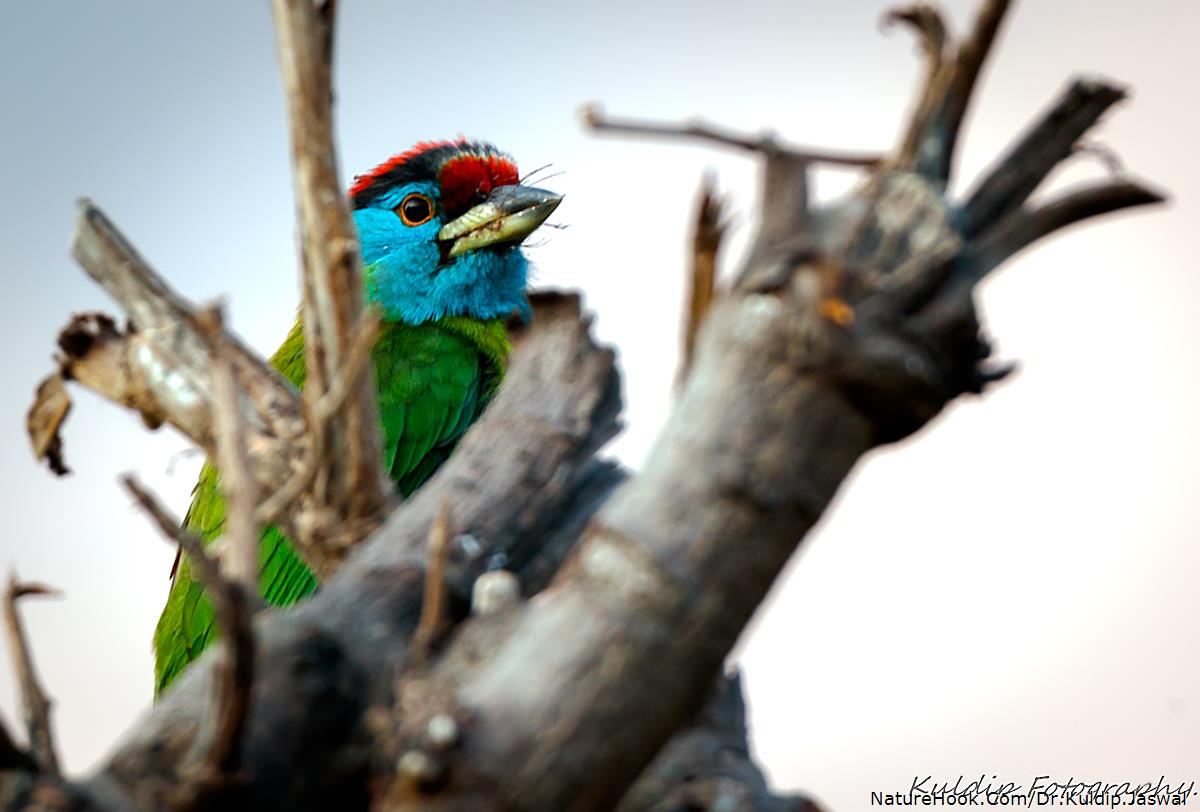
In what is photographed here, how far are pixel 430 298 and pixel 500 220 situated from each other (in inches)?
14.9

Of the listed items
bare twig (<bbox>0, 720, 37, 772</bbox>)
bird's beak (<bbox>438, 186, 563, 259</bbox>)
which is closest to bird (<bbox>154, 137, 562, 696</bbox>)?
bird's beak (<bbox>438, 186, 563, 259</bbox>)

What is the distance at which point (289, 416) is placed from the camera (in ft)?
8.30

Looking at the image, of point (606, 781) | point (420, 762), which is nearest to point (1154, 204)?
point (606, 781)

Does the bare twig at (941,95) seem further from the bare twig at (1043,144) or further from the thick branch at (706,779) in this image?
the thick branch at (706,779)

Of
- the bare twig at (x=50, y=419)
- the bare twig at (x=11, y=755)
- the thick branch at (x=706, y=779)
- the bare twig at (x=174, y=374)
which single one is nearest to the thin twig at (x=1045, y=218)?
the thick branch at (x=706, y=779)

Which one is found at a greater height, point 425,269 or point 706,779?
point 425,269

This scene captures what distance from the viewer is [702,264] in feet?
5.19

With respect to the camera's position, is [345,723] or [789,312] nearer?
[789,312]

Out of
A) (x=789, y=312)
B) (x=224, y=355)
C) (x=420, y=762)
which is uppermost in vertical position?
(x=224, y=355)

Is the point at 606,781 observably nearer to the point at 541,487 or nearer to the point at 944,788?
the point at 541,487

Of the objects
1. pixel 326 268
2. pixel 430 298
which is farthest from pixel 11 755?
pixel 430 298

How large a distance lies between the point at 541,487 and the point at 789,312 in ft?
1.95

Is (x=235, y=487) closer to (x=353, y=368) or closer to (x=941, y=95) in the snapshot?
(x=353, y=368)

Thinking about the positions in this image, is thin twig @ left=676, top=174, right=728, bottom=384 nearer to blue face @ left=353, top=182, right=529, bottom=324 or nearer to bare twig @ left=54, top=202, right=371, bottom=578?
bare twig @ left=54, top=202, right=371, bottom=578
